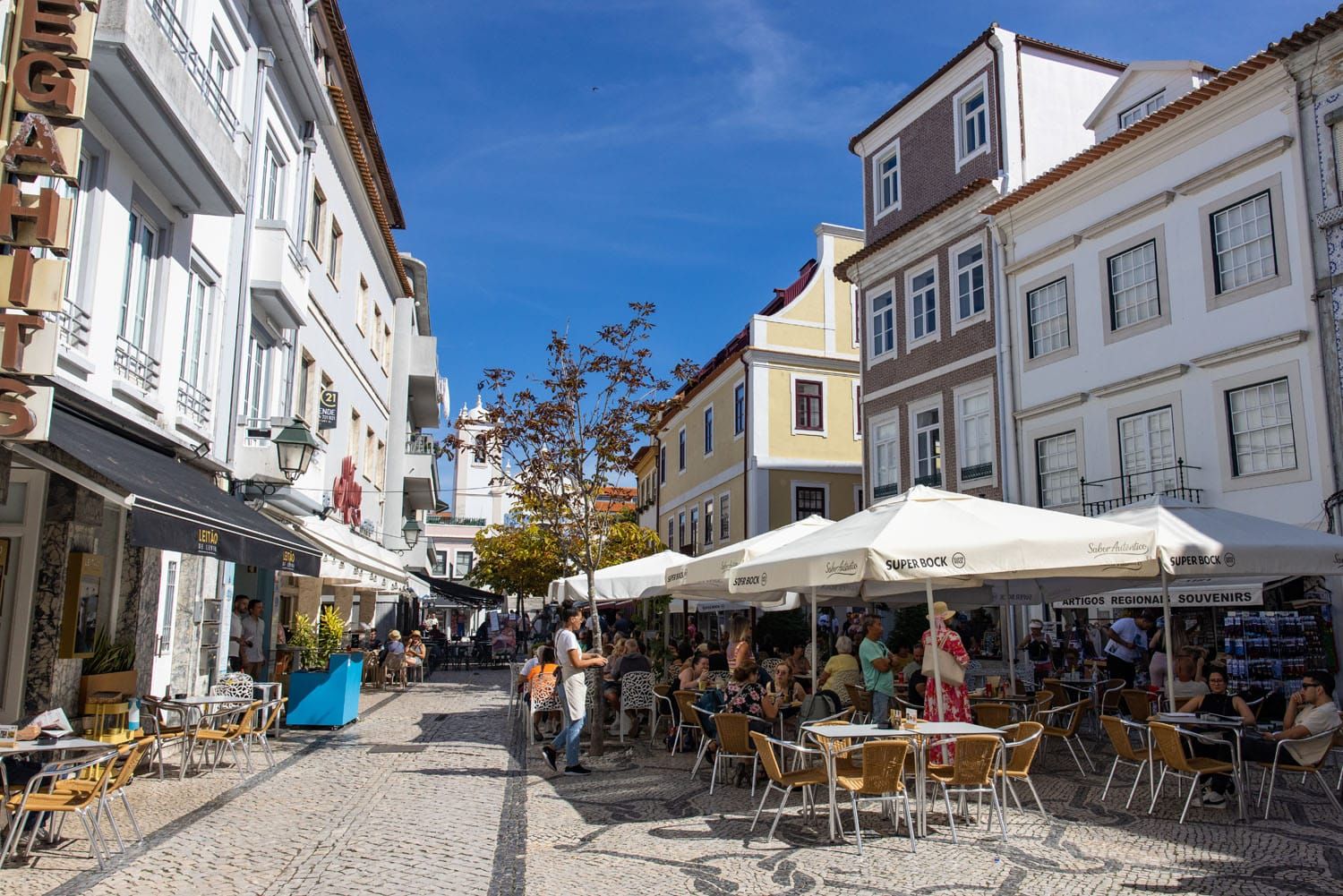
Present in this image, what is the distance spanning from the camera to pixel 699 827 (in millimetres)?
7910

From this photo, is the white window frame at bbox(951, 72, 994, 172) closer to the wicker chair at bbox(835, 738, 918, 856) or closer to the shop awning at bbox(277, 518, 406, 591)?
the shop awning at bbox(277, 518, 406, 591)

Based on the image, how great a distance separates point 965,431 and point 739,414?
465 inches

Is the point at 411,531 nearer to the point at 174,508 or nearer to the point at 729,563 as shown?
the point at 729,563

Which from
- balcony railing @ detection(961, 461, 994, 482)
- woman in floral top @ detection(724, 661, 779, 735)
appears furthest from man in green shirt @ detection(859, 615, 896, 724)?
balcony railing @ detection(961, 461, 994, 482)

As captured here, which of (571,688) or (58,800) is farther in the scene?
(571,688)

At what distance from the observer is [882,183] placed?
2520cm

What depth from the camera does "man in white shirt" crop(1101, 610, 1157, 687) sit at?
47.6 feet

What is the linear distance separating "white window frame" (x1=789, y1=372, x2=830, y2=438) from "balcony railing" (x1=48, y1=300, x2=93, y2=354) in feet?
77.2

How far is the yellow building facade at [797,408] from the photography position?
1209 inches

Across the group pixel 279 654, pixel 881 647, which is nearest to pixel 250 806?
pixel 881 647

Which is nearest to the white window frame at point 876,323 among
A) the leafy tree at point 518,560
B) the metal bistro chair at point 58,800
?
the leafy tree at point 518,560

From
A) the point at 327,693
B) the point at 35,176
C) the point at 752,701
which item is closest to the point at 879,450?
the point at 327,693

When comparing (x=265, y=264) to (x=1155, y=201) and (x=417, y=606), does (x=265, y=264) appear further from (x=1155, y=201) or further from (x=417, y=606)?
(x=417, y=606)

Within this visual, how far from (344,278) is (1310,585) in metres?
17.7
